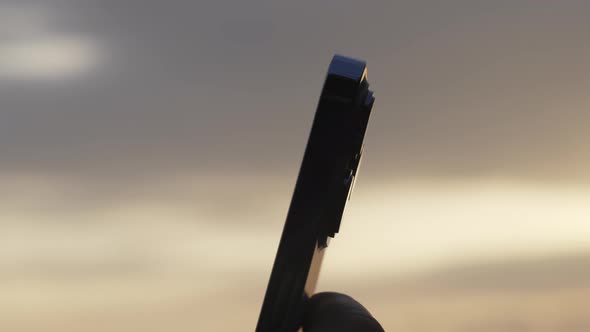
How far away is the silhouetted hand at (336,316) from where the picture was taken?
14.3 feet

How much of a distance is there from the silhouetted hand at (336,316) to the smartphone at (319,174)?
0.15 metres

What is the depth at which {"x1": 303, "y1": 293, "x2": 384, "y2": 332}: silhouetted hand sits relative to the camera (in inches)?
172

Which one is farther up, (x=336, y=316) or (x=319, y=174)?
(x=319, y=174)

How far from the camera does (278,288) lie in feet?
15.3

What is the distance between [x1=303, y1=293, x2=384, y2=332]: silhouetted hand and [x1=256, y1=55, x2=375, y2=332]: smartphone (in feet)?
0.49

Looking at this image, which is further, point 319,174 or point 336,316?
point 336,316

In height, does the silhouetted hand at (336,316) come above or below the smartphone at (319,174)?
below

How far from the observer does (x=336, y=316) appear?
180 inches

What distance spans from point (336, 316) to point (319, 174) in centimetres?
72

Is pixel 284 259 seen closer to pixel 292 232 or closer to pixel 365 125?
pixel 292 232

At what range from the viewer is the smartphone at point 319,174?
14.1ft

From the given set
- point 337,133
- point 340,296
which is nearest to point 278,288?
point 340,296

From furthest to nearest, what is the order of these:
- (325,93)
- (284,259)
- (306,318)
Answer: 1. (306,318)
2. (284,259)
3. (325,93)

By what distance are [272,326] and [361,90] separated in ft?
4.41
